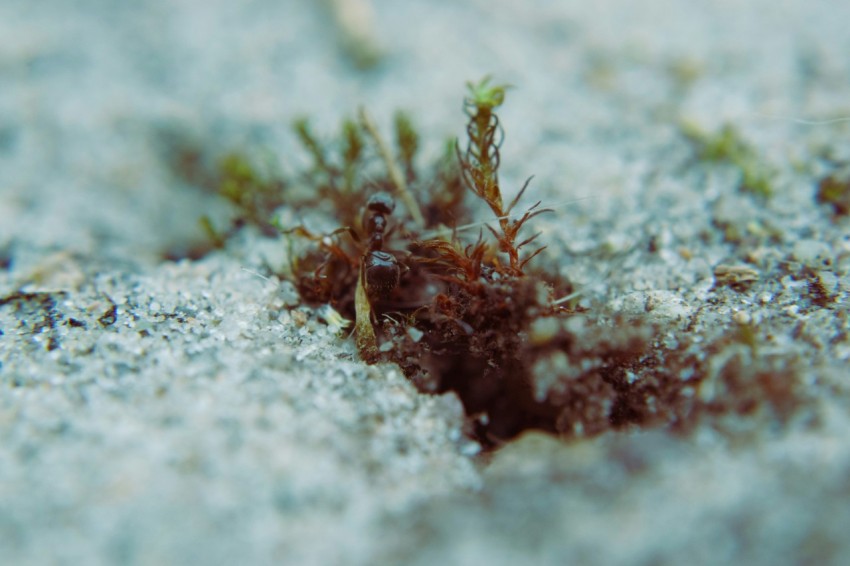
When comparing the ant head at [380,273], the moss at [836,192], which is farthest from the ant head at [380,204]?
the moss at [836,192]

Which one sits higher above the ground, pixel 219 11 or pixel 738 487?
pixel 219 11

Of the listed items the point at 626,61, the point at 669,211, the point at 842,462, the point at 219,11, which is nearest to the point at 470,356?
the point at 842,462

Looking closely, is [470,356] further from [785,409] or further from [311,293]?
[785,409]

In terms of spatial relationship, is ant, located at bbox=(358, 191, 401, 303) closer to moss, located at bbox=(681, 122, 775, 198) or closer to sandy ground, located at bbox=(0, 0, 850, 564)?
sandy ground, located at bbox=(0, 0, 850, 564)

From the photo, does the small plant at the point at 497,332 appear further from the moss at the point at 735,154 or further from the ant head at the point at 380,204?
the moss at the point at 735,154

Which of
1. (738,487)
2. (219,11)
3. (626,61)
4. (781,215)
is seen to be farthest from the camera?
(219,11)

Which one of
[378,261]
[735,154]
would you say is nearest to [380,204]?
[378,261]

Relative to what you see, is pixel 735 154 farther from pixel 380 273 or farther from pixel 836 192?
pixel 380 273

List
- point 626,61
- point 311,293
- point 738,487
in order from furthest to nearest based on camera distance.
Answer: point 626,61 → point 311,293 → point 738,487
